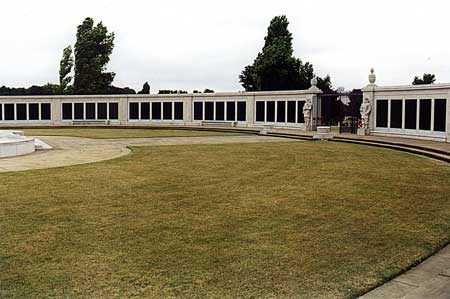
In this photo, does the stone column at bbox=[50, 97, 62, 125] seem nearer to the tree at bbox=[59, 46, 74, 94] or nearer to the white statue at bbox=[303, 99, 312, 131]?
the tree at bbox=[59, 46, 74, 94]

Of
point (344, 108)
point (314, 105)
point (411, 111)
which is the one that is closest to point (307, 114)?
point (314, 105)

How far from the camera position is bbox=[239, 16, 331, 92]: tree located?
49.2 m

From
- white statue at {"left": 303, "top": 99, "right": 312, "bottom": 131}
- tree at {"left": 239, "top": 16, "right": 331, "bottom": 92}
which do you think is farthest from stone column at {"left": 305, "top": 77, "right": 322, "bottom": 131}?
tree at {"left": 239, "top": 16, "right": 331, "bottom": 92}

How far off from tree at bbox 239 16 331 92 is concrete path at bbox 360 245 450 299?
1738 inches

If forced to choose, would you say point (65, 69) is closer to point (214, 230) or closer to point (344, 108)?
point (344, 108)

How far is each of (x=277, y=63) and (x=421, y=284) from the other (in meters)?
44.9

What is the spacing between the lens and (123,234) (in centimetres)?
720

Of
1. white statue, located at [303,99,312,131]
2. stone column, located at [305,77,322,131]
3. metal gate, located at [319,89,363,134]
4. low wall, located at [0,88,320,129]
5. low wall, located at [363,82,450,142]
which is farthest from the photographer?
low wall, located at [0,88,320,129]

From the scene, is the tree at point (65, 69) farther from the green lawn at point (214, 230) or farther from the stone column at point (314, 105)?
the green lawn at point (214, 230)

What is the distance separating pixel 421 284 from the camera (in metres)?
5.41

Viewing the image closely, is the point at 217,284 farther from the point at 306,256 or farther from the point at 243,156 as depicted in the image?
the point at 243,156

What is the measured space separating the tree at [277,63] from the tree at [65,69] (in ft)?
68.6

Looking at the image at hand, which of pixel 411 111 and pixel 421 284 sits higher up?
pixel 411 111

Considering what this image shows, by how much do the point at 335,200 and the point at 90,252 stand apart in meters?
4.90
